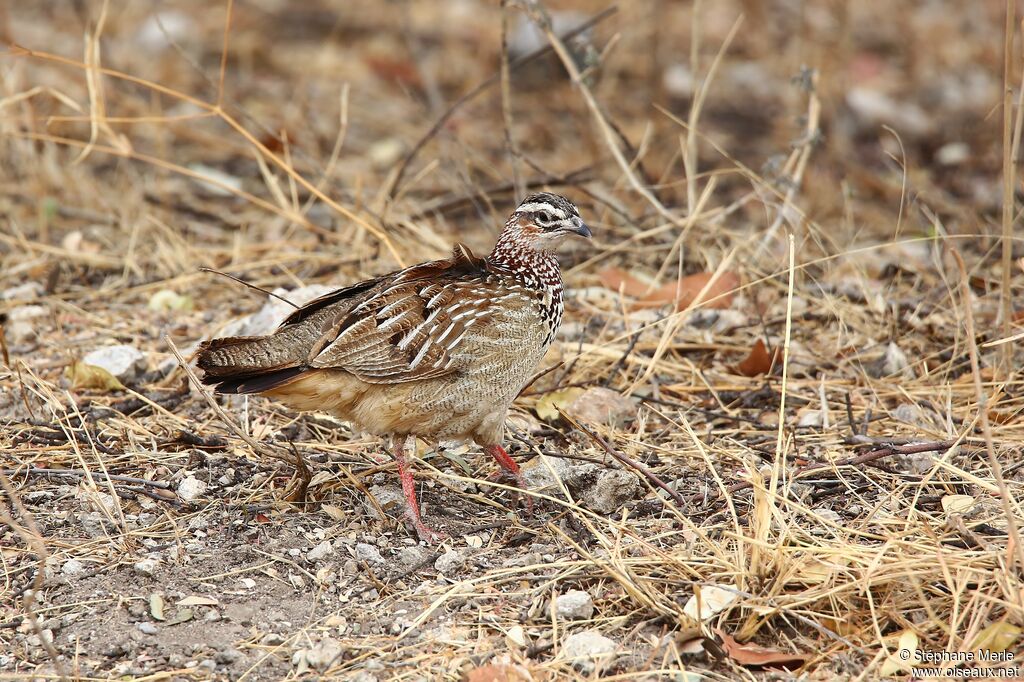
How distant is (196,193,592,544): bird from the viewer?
4.25 m

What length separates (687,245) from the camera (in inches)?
263

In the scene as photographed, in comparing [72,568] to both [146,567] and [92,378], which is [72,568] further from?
[92,378]

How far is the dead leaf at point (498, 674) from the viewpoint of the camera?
3.39 metres

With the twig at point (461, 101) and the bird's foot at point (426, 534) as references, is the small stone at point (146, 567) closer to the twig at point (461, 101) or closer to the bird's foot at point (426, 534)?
the bird's foot at point (426, 534)

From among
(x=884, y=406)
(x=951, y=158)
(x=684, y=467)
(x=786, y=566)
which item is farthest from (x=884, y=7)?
(x=786, y=566)

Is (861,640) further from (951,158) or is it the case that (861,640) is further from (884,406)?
(951,158)

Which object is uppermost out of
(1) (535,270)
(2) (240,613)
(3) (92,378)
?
(1) (535,270)

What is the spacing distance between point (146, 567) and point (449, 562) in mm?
1028

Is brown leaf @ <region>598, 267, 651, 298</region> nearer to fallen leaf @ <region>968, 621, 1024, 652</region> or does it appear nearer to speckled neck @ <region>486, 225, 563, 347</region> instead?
speckled neck @ <region>486, 225, 563, 347</region>

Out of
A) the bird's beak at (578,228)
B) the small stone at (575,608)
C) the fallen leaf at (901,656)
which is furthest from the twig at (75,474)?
the fallen leaf at (901,656)

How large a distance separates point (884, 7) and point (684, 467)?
895cm

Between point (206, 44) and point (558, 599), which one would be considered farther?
point (206, 44)

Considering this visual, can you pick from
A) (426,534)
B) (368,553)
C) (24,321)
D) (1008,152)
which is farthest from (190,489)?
(1008,152)

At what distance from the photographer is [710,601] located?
361 cm
